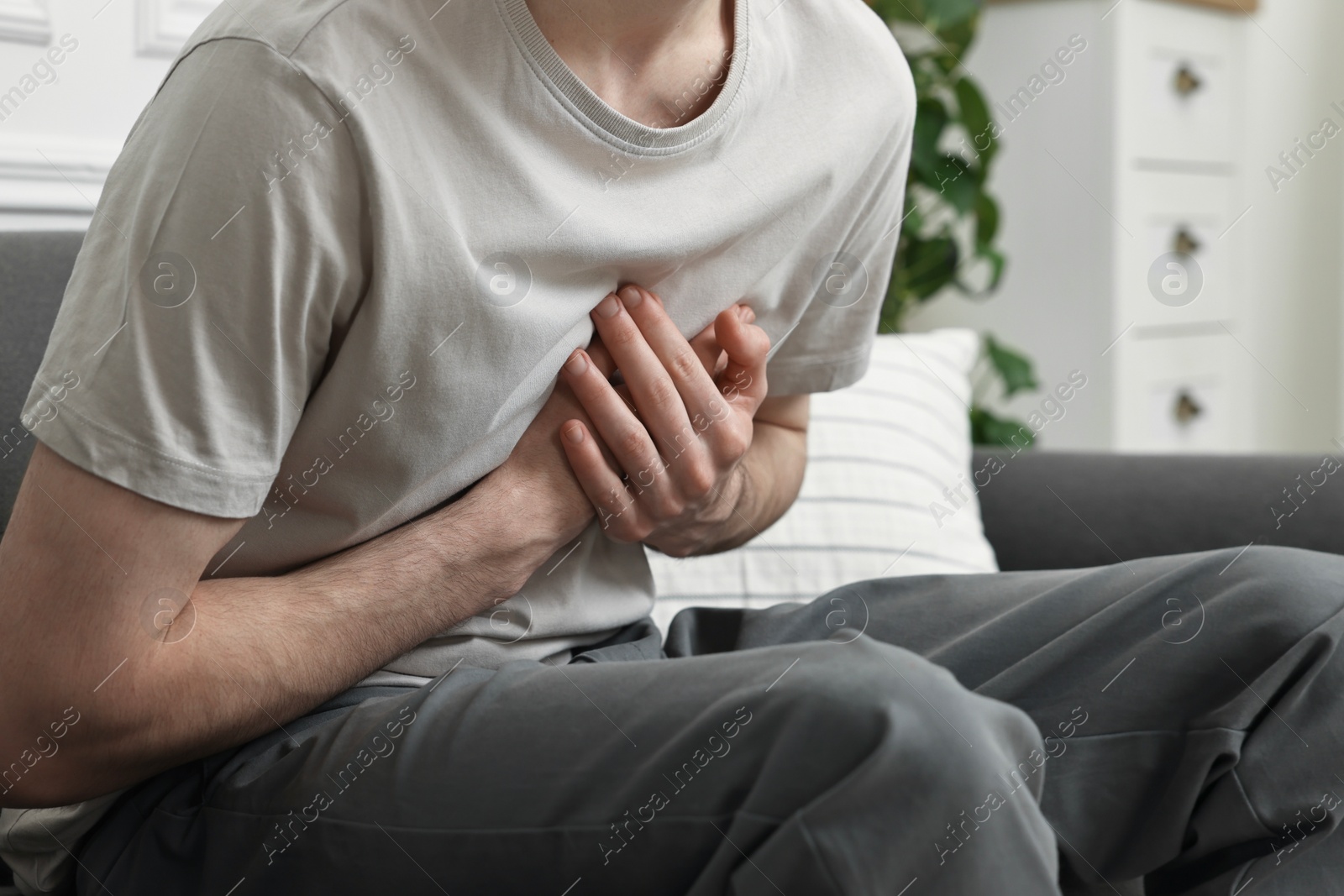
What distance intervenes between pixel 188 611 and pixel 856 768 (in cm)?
32

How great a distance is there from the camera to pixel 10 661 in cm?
57

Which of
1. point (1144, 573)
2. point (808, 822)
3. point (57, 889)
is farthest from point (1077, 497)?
point (57, 889)

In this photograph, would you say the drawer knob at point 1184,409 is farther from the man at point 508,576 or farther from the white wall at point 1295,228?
the man at point 508,576

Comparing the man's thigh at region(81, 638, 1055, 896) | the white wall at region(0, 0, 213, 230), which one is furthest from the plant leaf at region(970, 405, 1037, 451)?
the man's thigh at region(81, 638, 1055, 896)

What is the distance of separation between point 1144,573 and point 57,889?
0.63 m

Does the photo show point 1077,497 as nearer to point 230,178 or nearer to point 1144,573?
point 1144,573

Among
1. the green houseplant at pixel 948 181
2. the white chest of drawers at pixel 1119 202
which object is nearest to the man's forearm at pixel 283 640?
the green houseplant at pixel 948 181

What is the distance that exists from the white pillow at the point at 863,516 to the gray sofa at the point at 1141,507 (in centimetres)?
5

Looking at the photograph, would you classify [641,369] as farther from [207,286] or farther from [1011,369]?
[1011,369]

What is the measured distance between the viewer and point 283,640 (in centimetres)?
63

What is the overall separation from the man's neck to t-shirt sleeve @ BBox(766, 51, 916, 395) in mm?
142

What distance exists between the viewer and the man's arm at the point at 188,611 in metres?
0.56

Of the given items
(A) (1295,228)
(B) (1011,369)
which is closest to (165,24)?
(B) (1011,369)

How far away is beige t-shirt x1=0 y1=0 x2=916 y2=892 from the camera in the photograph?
0.57m
